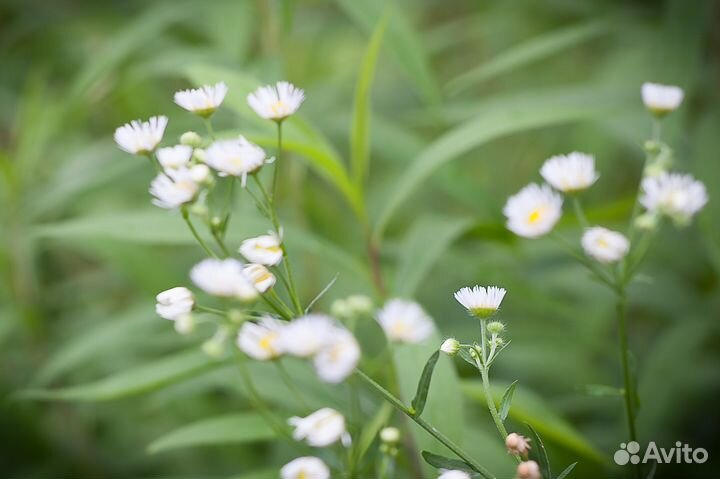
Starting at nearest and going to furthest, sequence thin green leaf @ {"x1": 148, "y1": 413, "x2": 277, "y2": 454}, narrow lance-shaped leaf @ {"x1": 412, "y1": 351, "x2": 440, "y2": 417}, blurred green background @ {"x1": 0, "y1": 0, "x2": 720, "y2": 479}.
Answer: narrow lance-shaped leaf @ {"x1": 412, "y1": 351, "x2": 440, "y2": 417}
thin green leaf @ {"x1": 148, "y1": 413, "x2": 277, "y2": 454}
blurred green background @ {"x1": 0, "y1": 0, "x2": 720, "y2": 479}

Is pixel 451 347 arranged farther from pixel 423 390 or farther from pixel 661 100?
pixel 661 100

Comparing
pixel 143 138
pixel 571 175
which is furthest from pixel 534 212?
pixel 143 138

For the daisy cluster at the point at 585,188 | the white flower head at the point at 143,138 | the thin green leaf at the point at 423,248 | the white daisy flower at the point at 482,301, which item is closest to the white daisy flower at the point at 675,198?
the daisy cluster at the point at 585,188

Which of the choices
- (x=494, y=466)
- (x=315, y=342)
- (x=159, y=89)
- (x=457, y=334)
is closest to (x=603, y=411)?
(x=457, y=334)

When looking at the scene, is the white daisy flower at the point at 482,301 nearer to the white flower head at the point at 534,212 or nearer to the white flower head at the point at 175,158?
the white flower head at the point at 534,212

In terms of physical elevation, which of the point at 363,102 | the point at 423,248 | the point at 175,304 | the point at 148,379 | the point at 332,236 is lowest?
the point at 175,304

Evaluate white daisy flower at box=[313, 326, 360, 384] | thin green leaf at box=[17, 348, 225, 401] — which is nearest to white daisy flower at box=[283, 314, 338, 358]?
white daisy flower at box=[313, 326, 360, 384]

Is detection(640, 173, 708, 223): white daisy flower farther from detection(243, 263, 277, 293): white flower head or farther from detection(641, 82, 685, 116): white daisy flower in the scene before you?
detection(243, 263, 277, 293): white flower head
